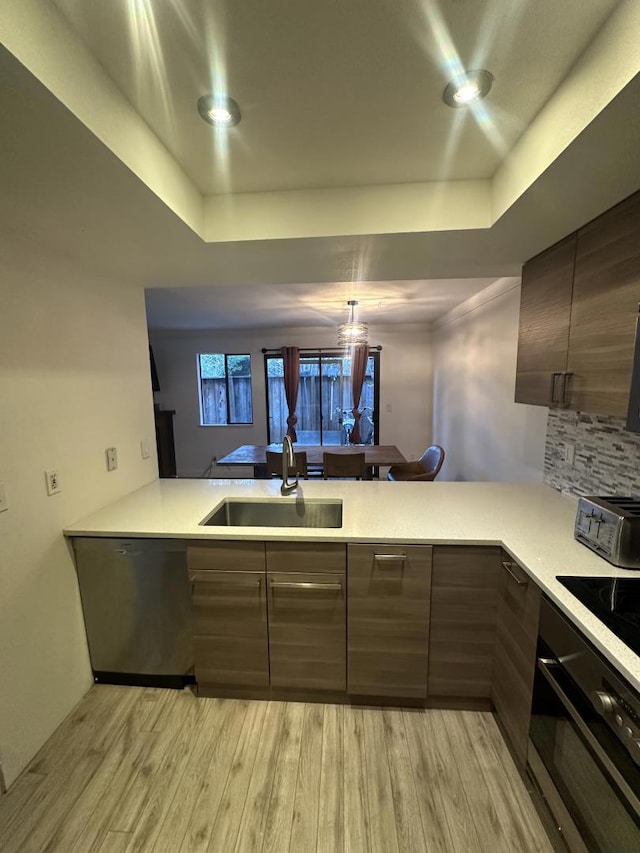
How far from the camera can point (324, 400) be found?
5.97 m

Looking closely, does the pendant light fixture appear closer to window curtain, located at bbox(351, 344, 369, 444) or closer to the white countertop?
window curtain, located at bbox(351, 344, 369, 444)

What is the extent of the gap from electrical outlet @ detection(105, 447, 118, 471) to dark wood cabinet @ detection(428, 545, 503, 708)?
5.74 ft

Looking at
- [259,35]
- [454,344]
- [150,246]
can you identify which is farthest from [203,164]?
[454,344]

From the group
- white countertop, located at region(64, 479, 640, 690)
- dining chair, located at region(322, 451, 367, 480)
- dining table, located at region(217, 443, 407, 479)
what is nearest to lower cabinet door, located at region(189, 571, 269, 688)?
white countertop, located at region(64, 479, 640, 690)

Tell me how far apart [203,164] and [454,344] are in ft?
12.0

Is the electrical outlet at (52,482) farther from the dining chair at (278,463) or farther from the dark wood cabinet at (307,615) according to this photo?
the dining chair at (278,463)

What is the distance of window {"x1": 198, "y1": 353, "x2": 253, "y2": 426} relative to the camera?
5.95m

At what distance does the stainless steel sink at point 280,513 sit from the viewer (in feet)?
6.46

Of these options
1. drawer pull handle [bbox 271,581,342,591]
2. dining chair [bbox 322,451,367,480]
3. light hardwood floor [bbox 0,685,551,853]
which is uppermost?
dining chair [bbox 322,451,367,480]

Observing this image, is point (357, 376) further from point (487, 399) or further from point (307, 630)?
point (307, 630)

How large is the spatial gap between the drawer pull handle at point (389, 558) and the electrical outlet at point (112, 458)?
1.51 m

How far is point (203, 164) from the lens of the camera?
4.35 ft

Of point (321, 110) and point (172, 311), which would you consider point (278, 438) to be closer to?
point (172, 311)

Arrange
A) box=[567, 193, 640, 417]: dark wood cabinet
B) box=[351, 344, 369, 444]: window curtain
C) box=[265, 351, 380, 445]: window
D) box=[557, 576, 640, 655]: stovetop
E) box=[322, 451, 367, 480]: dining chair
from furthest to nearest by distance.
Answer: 1. box=[265, 351, 380, 445]: window
2. box=[351, 344, 369, 444]: window curtain
3. box=[322, 451, 367, 480]: dining chair
4. box=[567, 193, 640, 417]: dark wood cabinet
5. box=[557, 576, 640, 655]: stovetop
